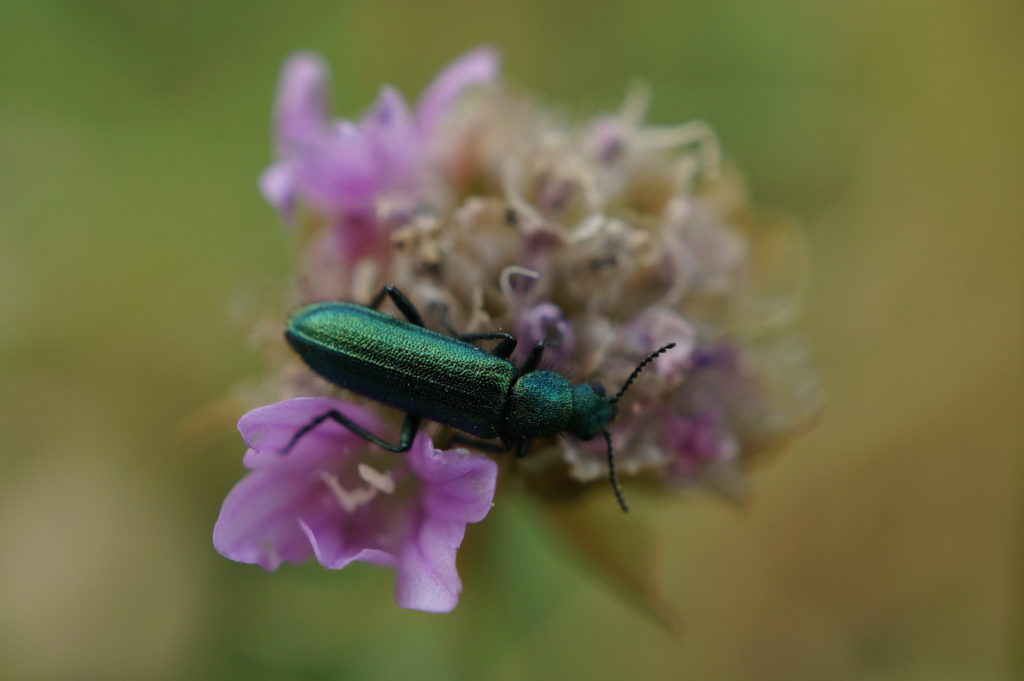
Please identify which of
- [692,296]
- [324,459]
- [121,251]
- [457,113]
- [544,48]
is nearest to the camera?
[324,459]

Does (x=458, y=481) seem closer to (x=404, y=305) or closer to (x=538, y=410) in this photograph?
(x=538, y=410)

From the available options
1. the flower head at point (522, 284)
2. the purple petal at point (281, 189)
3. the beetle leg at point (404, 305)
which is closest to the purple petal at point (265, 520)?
the flower head at point (522, 284)

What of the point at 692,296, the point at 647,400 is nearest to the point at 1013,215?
the point at 692,296

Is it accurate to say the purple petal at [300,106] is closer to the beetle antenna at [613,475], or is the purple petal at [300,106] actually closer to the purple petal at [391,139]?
the purple petal at [391,139]

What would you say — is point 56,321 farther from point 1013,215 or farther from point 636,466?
point 1013,215

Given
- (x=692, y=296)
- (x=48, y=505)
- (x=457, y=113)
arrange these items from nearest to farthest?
(x=692, y=296) < (x=457, y=113) < (x=48, y=505)

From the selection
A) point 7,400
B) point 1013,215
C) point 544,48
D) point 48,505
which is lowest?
point 48,505

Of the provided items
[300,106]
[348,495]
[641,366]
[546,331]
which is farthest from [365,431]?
[300,106]
